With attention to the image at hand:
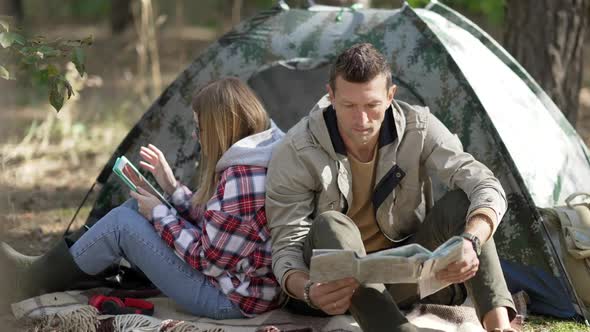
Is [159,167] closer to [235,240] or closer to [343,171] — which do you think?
[235,240]

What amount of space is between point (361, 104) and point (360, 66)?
14cm

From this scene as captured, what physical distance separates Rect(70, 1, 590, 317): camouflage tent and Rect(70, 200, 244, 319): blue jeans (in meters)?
0.86

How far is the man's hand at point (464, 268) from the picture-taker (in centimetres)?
304

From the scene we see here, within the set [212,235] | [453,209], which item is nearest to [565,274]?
[453,209]

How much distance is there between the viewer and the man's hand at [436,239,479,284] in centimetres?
304

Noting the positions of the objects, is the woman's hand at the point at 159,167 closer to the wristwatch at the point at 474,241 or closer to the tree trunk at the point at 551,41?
the wristwatch at the point at 474,241

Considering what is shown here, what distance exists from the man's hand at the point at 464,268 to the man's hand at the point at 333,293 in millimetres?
303

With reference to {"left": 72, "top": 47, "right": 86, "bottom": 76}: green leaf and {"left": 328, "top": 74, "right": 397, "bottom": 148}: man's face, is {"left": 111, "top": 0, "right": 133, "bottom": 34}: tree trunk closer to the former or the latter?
{"left": 72, "top": 47, "right": 86, "bottom": 76}: green leaf

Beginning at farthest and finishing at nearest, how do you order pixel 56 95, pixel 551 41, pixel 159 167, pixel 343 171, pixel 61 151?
pixel 61 151, pixel 551 41, pixel 159 167, pixel 56 95, pixel 343 171

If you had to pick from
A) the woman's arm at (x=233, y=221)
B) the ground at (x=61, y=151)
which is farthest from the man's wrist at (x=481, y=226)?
the woman's arm at (x=233, y=221)

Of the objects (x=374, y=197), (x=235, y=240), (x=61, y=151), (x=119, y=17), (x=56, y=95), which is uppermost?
(x=56, y=95)

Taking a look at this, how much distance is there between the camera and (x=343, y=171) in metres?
3.54

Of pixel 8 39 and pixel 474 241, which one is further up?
pixel 8 39

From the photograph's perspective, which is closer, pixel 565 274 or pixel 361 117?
pixel 361 117
